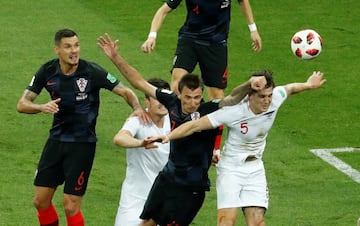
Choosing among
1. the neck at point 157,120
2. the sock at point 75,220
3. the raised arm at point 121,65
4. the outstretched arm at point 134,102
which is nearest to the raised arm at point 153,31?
the outstretched arm at point 134,102

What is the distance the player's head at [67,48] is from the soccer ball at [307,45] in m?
3.53

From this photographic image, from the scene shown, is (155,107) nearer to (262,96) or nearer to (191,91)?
(191,91)

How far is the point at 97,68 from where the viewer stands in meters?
14.7

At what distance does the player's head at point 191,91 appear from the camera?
45.1 ft

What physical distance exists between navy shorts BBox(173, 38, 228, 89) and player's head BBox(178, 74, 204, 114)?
410 cm

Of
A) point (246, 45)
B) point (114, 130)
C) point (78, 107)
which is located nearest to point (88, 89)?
point (78, 107)

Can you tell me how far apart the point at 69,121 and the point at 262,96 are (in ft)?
7.42

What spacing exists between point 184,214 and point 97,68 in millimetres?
2067

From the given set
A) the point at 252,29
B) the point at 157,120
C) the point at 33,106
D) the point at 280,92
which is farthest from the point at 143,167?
the point at 252,29

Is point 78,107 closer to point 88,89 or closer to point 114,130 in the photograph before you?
point 88,89

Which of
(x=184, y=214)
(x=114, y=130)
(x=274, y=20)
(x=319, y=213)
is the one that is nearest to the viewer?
(x=184, y=214)

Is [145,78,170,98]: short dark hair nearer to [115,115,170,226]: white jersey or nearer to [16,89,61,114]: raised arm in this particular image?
[115,115,170,226]: white jersey

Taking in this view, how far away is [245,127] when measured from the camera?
14.2 metres

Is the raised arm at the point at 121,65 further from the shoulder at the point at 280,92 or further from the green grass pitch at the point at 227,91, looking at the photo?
the green grass pitch at the point at 227,91
